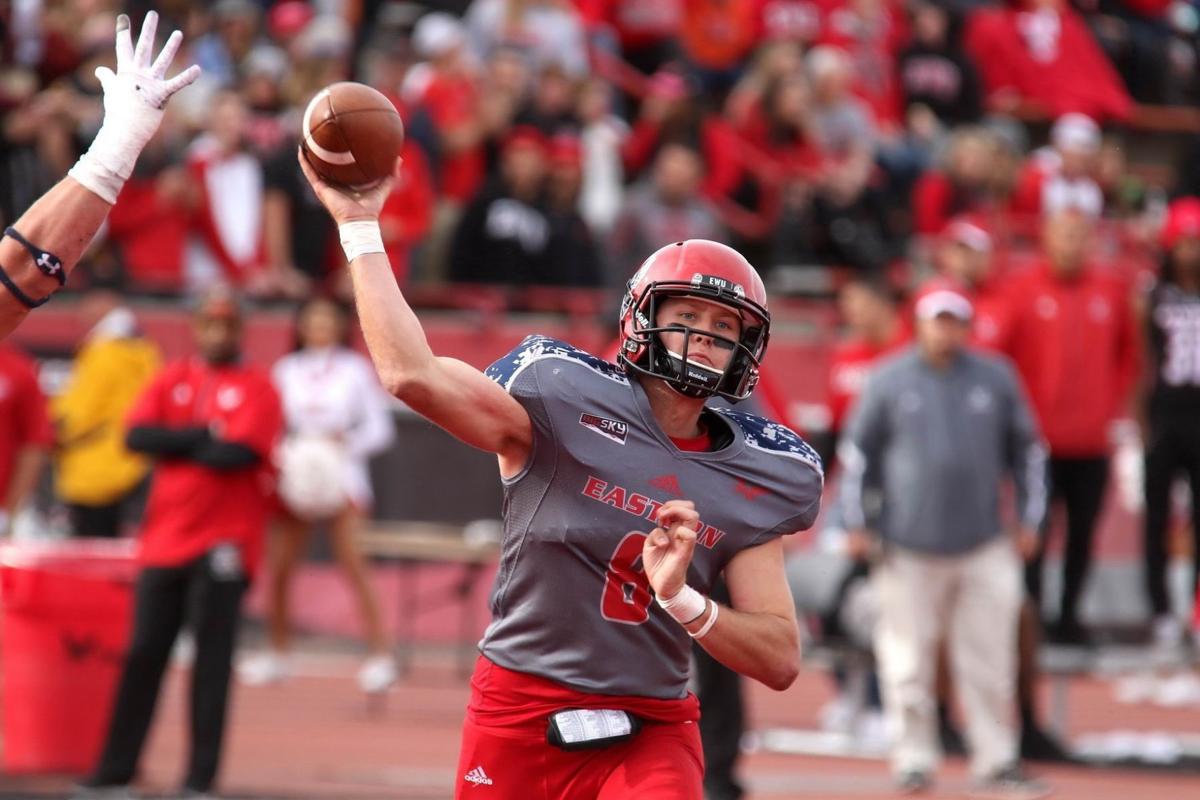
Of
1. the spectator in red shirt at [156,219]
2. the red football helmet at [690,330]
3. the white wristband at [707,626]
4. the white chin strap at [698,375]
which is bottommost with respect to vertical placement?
the white wristband at [707,626]

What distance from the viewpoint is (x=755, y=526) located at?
15.0 ft

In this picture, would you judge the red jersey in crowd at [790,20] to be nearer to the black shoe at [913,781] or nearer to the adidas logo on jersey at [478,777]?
the black shoe at [913,781]

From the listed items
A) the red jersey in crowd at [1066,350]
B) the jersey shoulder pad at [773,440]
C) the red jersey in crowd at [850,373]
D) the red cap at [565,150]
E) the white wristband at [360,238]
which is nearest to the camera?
the white wristband at [360,238]

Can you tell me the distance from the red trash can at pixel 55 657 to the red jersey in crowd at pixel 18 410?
1136 mm

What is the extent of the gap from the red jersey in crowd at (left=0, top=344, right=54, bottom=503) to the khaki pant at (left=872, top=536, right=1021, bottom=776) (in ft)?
14.4

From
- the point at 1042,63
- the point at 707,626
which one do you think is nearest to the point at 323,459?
the point at 707,626

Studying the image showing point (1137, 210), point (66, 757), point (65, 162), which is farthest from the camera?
point (1137, 210)

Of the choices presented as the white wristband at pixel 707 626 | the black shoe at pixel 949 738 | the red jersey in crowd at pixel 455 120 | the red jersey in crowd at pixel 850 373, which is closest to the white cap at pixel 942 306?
the red jersey in crowd at pixel 850 373

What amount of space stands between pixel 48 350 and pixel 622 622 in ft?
31.3

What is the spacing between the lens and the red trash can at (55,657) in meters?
9.27

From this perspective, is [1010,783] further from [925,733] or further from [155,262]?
[155,262]

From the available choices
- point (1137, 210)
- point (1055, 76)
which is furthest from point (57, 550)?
point (1055, 76)

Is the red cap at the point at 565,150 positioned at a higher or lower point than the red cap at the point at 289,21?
lower

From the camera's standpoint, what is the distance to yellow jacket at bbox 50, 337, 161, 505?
1230 centimetres
